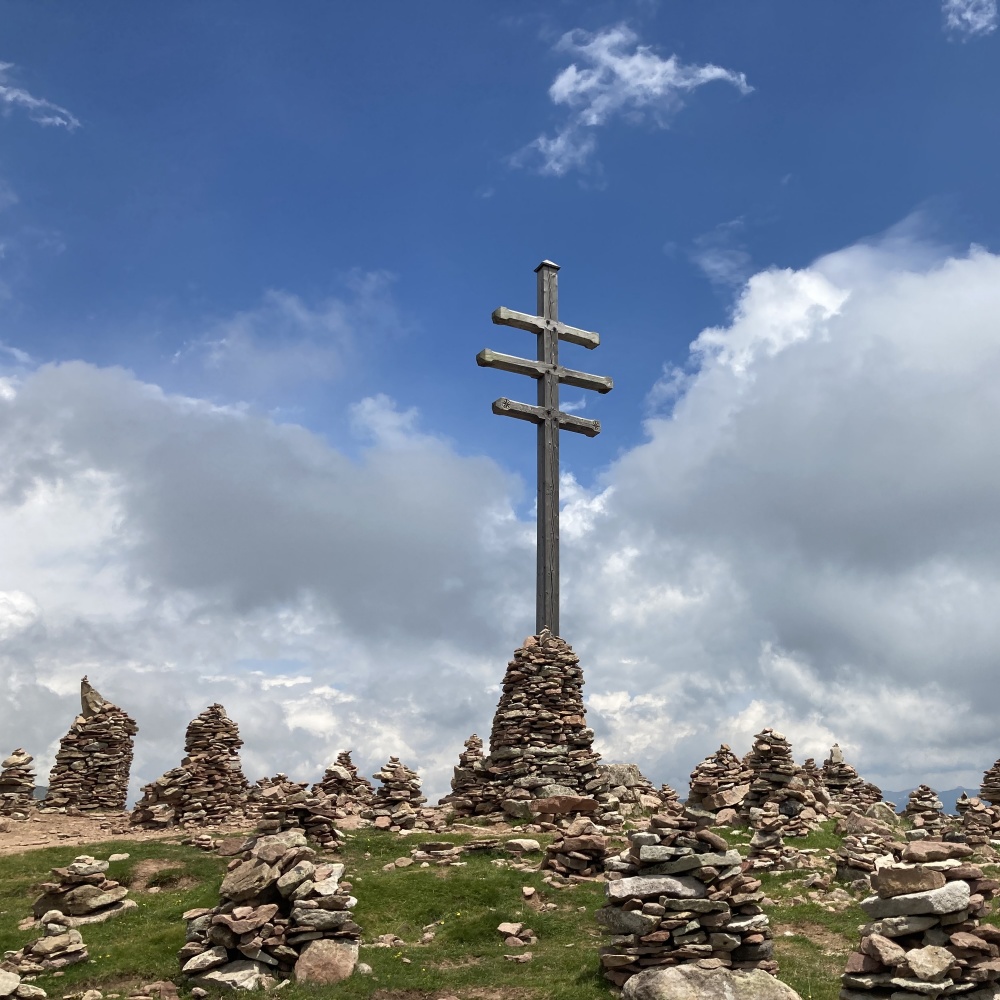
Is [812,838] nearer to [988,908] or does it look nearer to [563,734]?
[563,734]

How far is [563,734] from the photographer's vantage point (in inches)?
1054

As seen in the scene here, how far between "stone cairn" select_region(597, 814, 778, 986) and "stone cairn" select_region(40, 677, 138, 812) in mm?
29203

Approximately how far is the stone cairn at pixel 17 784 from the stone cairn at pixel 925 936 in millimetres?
34715

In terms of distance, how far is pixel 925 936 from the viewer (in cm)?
1309

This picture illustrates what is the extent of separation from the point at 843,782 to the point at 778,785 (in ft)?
30.1

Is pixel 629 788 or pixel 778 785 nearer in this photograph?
pixel 778 785

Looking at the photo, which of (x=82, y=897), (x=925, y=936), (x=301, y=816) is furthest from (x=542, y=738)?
(x=925, y=936)

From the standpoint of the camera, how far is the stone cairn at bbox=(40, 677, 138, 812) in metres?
37.2

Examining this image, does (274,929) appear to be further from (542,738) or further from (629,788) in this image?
(629,788)

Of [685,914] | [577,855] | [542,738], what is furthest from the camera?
[542,738]

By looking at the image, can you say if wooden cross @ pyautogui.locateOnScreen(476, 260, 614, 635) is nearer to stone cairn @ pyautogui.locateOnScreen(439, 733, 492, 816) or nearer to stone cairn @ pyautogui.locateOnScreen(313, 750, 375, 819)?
stone cairn @ pyautogui.locateOnScreen(439, 733, 492, 816)

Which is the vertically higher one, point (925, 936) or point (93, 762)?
point (93, 762)

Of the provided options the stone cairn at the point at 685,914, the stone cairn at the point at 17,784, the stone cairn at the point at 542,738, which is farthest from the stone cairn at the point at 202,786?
the stone cairn at the point at 685,914

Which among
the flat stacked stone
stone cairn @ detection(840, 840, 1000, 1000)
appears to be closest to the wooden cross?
stone cairn @ detection(840, 840, 1000, 1000)
